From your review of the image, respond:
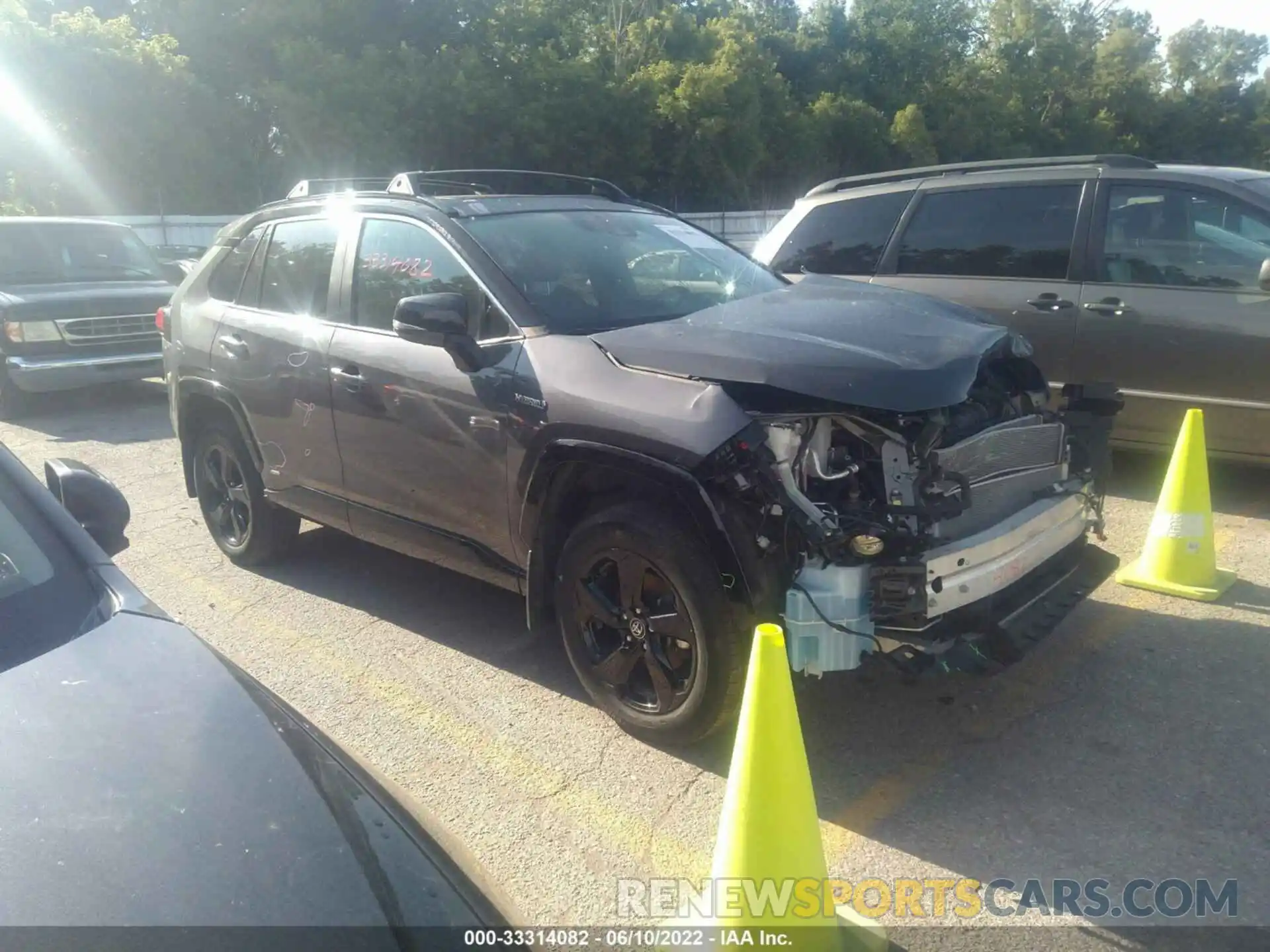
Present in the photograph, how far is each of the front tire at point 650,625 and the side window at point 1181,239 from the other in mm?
4087

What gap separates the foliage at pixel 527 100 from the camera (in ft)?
90.3

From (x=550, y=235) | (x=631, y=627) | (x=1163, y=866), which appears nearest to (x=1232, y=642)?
(x=1163, y=866)

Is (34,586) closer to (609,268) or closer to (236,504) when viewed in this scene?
(609,268)

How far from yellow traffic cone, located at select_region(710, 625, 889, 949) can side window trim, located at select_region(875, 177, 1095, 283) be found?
184 inches

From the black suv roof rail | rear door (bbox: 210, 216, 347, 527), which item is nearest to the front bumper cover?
rear door (bbox: 210, 216, 347, 527)

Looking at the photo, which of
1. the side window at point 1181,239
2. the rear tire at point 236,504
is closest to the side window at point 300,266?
the rear tire at point 236,504

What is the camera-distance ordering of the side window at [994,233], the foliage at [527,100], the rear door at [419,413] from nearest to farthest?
the rear door at [419,413] < the side window at [994,233] < the foliage at [527,100]

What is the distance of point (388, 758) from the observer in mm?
3682

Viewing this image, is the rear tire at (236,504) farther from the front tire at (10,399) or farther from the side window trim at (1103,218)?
the front tire at (10,399)

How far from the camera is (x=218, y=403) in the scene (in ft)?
17.7

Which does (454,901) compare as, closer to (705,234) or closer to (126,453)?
(705,234)

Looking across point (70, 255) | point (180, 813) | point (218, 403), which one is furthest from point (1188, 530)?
point (70, 255)

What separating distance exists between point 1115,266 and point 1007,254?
642mm

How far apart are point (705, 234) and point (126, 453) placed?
224 inches
